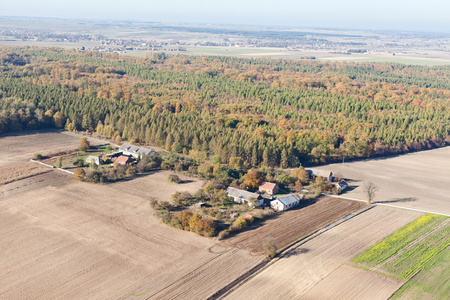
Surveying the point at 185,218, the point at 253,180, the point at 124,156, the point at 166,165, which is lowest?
the point at 166,165

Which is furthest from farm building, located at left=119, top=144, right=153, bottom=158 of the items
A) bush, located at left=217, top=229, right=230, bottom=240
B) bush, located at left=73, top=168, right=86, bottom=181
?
bush, located at left=217, top=229, right=230, bottom=240

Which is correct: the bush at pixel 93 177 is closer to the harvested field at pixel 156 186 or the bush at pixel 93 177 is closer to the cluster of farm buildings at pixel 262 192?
the harvested field at pixel 156 186

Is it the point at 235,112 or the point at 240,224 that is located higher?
the point at 235,112

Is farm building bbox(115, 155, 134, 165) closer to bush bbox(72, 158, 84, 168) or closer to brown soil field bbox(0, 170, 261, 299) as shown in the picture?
bush bbox(72, 158, 84, 168)

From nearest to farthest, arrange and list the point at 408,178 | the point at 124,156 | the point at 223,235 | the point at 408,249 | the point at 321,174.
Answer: the point at 408,249, the point at 223,235, the point at 321,174, the point at 408,178, the point at 124,156

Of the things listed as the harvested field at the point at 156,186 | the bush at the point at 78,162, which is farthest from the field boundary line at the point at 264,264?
the bush at the point at 78,162

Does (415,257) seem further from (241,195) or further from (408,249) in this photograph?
(241,195)

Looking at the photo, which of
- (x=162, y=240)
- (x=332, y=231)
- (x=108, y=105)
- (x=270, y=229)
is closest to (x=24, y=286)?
(x=162, y=240)

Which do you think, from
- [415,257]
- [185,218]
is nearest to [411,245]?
[415,257]

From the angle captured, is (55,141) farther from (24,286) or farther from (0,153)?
(24,286)
